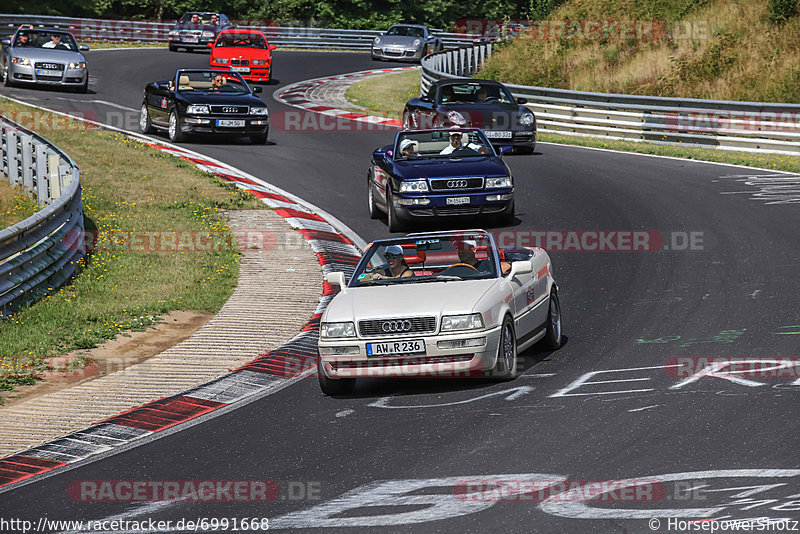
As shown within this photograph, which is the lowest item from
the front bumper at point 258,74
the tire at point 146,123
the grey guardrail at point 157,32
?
the tire at point 146,123

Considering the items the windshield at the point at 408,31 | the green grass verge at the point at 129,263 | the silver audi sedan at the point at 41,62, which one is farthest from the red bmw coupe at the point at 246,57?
the green grass verge at the point at 129,263

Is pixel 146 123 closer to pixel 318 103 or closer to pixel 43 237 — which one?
pixel 318 103

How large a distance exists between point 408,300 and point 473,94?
15420mm

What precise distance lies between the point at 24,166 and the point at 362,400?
11383 mm

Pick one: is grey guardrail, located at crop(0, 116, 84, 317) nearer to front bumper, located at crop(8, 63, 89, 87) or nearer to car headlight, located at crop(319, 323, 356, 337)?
car headlight, located at crop(319, 323, 356, 337)

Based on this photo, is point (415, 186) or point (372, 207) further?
point (372, 207)

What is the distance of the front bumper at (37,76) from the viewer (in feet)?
106

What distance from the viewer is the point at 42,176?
59.6 feet

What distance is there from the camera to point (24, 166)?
1923 centimetres

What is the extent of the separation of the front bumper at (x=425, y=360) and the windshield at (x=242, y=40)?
3067 centimetres

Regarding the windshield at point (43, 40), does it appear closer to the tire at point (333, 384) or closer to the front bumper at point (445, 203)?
the front bumper at point (445, 203)

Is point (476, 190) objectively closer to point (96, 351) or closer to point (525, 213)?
point (525, 213)

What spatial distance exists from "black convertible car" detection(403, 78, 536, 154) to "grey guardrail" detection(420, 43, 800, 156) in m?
3.76

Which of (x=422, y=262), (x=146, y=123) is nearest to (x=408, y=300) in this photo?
(x=422, y=262)
